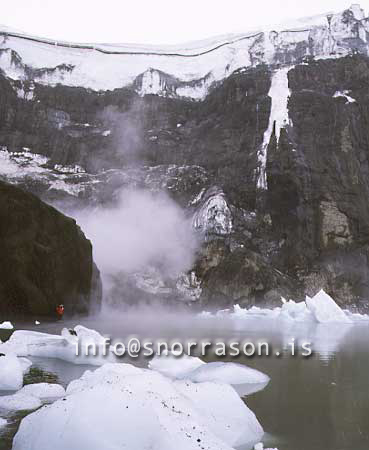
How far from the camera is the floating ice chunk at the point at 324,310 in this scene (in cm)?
3306

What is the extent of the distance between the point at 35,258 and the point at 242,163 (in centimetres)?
4261

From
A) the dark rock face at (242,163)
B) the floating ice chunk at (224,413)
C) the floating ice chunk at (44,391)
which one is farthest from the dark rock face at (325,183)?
the floating ice chunk at (224,413)

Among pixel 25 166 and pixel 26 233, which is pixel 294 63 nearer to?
pixel 25 166

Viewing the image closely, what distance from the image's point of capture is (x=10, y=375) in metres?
7.67

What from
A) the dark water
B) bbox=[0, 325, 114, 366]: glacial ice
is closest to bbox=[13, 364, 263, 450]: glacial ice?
the dark water

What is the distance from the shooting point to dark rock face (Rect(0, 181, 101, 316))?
26.1m

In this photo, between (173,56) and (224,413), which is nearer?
(224,413)

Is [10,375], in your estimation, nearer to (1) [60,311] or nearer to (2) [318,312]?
(1) [60,311]

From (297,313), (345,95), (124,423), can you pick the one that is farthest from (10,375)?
(345,95)

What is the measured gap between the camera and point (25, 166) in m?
67.8

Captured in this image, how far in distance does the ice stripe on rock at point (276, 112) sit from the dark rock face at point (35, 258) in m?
37.4

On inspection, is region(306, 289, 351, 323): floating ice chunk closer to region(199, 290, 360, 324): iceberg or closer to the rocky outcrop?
region(199, 290, 360, 324): iceberg

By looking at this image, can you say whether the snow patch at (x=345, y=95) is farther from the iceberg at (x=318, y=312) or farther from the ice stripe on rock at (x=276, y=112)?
the iceberg at (x=318, y=312)

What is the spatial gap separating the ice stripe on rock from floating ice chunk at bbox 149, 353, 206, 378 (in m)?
54.7
